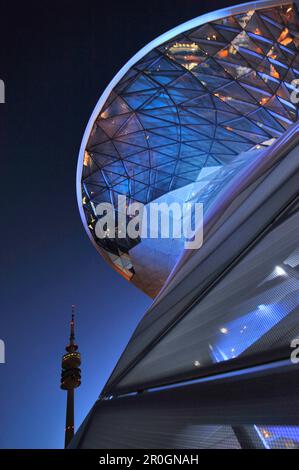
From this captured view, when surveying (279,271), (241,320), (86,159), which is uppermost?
(86,159)

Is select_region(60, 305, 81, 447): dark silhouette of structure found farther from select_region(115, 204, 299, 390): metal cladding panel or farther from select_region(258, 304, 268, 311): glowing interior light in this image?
select_region(258, 304, 268, 311): glowing interior light

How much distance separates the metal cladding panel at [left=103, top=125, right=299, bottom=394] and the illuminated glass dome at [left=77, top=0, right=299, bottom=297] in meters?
11.1

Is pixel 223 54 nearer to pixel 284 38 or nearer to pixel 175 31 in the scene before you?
pixel 284 38

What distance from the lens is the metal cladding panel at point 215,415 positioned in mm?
2395

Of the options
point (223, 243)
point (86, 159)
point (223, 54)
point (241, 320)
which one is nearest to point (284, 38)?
point (223, 54)

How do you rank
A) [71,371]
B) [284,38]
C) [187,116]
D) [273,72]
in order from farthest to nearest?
[71,371]
[187,116]
[273,72]
[284,38]

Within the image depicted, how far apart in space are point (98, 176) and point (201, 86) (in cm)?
685

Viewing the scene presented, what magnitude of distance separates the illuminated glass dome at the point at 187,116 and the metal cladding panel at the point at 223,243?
11.1 m

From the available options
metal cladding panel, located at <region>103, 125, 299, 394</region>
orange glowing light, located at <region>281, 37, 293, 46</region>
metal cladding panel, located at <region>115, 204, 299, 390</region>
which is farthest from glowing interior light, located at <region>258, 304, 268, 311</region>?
orange glowing light, located at <region>281, 37, 293, 46</region>

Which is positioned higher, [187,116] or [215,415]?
[187,116]

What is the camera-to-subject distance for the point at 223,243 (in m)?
4.53

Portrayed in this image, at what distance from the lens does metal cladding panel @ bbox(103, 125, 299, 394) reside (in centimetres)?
402

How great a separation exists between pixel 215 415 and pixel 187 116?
2014cm
